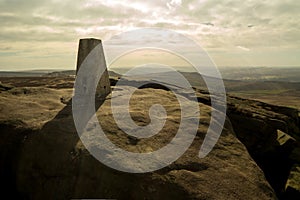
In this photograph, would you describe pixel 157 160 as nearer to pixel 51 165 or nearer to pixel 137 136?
pixel 137 136

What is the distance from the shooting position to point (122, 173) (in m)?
7.45

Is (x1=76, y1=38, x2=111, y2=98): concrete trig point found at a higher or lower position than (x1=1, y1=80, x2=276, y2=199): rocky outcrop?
higher

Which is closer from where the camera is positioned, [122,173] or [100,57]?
[122,173]

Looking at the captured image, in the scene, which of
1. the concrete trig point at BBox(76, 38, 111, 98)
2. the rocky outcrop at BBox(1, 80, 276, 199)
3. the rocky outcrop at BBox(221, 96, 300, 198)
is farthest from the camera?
the rocky outcrop at BBox(221, 96, 300, 198)

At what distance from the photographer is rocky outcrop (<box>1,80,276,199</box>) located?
7234mm

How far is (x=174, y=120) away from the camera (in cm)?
1023

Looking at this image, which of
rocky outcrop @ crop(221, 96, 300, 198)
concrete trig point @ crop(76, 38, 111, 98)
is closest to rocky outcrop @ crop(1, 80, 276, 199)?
concrete trig point @ crop(76, 38, 111, 98)

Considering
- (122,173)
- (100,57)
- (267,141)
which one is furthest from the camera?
(267,141)

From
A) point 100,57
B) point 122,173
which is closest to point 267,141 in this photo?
point 100,57

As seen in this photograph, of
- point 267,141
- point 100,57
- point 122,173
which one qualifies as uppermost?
point 100,57

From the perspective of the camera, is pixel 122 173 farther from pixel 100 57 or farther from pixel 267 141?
pixel 267 141

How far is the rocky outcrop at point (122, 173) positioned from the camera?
7234 mm

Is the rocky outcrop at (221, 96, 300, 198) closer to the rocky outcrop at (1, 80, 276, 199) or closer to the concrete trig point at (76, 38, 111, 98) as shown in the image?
the rocky outcrop at (1, 80, 276, 199)

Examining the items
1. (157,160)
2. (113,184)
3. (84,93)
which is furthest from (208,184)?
(84,93)
